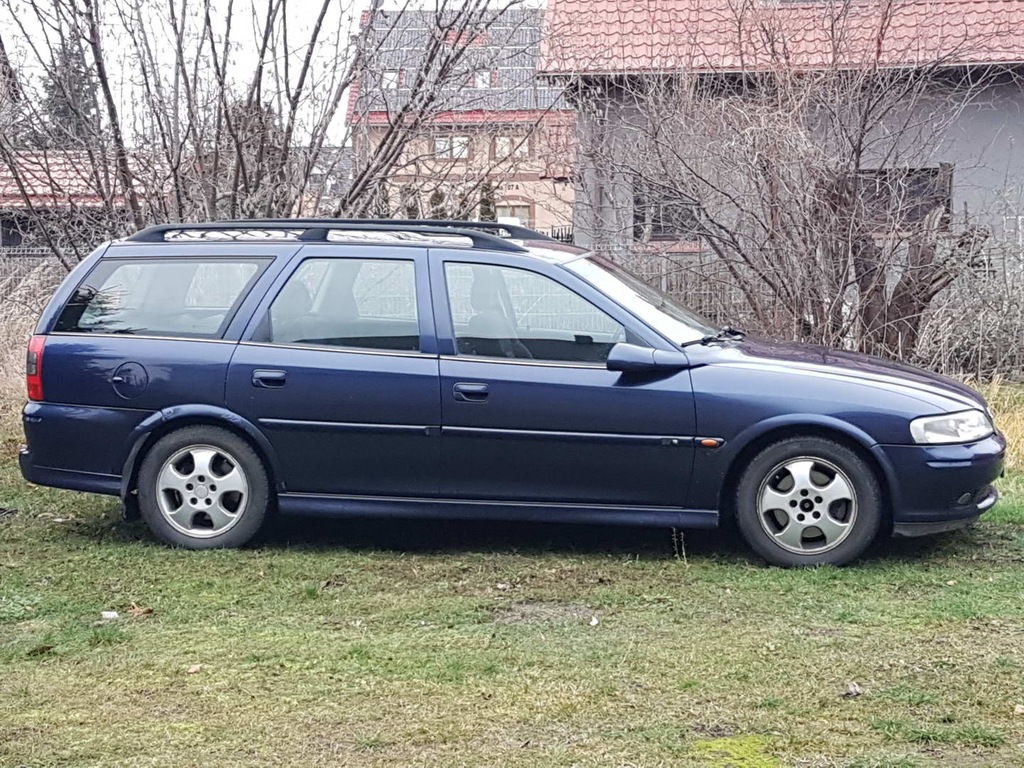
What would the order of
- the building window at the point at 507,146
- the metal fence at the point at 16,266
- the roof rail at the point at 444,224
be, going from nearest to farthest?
the roof rail at the point at 444,224
the building window at the point at 507,146
the metal fence at the point at 16,266

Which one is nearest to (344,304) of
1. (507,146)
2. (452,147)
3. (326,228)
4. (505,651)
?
(326,228)

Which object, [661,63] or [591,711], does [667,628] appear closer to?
[591,711]

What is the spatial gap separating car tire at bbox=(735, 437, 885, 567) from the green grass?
0.14 m

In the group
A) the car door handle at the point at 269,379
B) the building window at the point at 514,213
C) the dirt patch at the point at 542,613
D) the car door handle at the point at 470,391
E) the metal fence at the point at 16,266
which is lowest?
the dirt patch at the point at 542,613

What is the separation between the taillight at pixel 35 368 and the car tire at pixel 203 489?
0.70 m

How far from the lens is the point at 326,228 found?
6926 mm

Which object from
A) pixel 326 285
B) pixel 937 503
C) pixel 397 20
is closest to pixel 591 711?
pixel 937 503

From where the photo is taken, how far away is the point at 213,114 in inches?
413

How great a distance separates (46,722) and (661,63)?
404 inches

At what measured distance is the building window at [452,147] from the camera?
11.5 m

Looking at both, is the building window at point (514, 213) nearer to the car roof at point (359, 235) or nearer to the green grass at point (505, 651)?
the car roof at point (359, 235)

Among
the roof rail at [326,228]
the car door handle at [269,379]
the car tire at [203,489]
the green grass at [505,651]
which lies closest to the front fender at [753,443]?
the green grass at [505,651]

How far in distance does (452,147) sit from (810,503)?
6345 mm

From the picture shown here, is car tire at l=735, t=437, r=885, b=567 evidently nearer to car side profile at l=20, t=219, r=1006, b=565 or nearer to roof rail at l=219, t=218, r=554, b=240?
car side profile at l=20, t=219, r=1006, b=565
